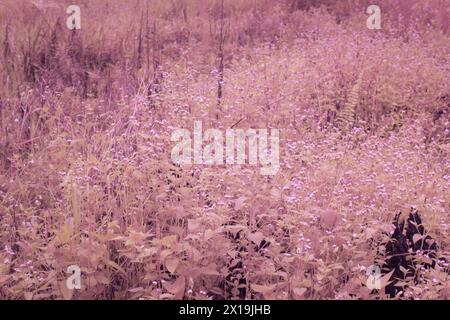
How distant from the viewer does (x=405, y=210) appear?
3.65 metres

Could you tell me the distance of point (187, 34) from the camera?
7.21 metres

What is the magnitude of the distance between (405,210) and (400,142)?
125 centimetres

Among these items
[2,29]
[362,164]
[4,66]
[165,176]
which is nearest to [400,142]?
[362,164]

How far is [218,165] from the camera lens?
13.3 feet

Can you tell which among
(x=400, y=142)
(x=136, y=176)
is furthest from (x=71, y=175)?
(x=400, y=142)

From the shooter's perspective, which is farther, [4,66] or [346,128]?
[4,66]

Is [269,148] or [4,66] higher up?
[4,66]

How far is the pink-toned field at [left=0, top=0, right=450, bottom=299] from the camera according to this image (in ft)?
9.93

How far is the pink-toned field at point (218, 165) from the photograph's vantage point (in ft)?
9.93

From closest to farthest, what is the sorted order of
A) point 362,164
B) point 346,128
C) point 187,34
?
point 362,164 < point 346,128 < point 187,34
